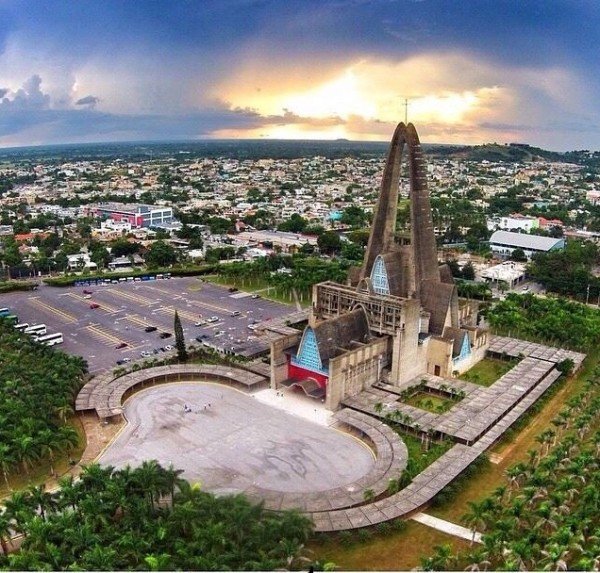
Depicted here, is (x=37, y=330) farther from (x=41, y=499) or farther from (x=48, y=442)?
(x=41, y=499)

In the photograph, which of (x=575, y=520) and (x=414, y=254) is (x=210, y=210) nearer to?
(x=414, y=254)

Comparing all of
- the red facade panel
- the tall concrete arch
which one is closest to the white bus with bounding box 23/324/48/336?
the red facade panel

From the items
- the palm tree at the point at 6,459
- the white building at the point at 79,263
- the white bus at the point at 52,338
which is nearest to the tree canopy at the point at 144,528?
the palm tree at the point at 6,459

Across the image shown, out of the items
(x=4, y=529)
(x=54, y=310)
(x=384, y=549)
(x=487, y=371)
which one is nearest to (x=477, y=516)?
(x=384, y=549)

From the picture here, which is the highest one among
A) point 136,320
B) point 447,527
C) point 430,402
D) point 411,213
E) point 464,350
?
point 411,213

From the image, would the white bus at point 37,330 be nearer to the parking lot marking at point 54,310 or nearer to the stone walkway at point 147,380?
the parking lot marking at point 54,310

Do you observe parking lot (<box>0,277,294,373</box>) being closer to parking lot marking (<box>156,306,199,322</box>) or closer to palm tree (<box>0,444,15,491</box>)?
parking lot marking (<box>156,306,199,322</box>)
